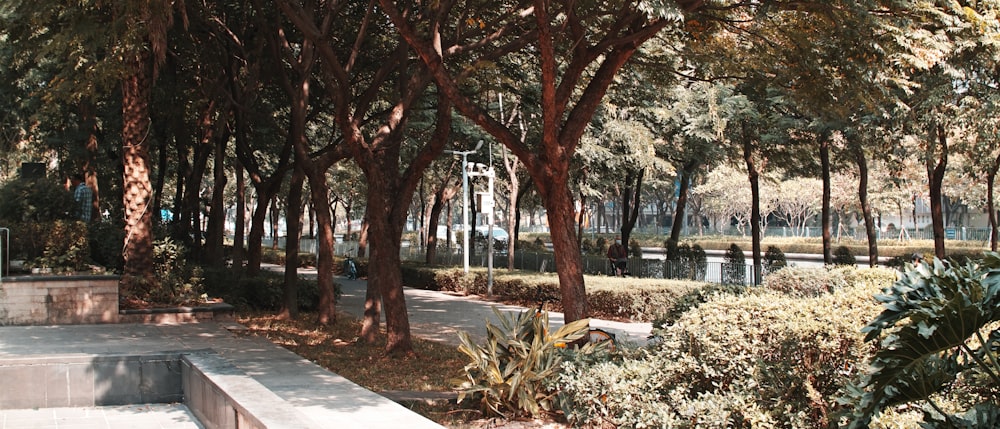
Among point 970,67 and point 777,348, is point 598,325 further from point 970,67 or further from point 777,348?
point 777,348

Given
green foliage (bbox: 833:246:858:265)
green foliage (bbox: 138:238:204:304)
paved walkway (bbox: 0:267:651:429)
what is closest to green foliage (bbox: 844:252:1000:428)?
paved walkway (bbox: 0:267:651:429)

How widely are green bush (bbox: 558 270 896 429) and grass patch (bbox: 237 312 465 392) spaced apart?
3.56 metres

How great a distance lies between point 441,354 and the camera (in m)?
14.0

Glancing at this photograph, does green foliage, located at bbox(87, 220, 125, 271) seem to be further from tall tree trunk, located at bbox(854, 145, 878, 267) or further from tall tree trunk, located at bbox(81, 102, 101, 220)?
tall tree trunk, located at bbox(854, 145, 878, 267)

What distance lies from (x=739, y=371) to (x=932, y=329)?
2.85 metres

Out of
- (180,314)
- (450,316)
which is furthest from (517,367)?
(450,316)

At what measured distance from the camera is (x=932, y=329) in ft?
13.6

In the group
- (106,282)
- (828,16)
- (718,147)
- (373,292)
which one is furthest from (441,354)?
(718,147)

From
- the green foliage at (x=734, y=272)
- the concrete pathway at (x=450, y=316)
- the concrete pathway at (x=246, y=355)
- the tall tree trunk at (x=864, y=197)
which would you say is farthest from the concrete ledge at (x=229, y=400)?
the tall tree trunk at (x=864, y=197)

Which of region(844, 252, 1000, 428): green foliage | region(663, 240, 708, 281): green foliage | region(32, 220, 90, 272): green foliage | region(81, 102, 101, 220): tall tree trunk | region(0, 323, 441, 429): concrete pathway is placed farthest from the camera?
region(663, 240, 708, 281): green foliage

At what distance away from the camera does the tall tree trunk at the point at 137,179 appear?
16672 millimetres

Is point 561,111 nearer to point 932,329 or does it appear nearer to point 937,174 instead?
point 932,329

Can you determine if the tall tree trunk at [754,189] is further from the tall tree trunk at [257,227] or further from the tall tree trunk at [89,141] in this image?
the tall tree trunk at [89,141]

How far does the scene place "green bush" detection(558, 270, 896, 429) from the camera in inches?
253
